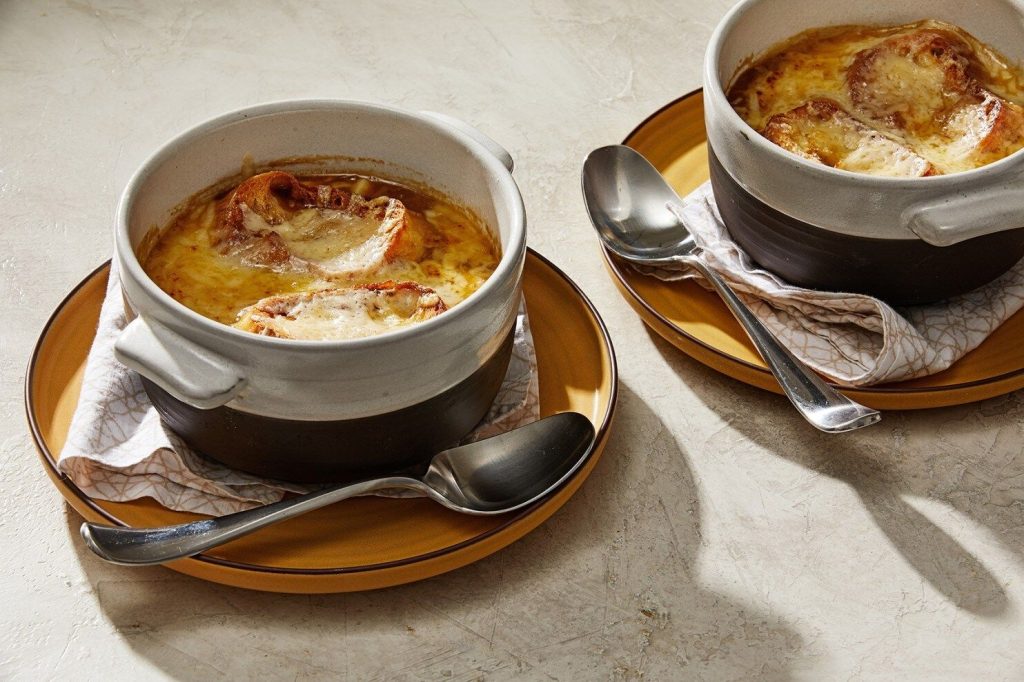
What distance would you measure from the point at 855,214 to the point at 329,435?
671 millimetres

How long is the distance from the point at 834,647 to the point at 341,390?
1.82ft

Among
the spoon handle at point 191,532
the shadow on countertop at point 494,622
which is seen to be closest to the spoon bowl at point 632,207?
the shadow on countertop at point 494,622

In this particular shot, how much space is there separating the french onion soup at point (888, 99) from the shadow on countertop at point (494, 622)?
1.87ft

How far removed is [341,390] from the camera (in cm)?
117

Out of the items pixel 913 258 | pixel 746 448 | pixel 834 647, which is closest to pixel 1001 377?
pixel 913 258

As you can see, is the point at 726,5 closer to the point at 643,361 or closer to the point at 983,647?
the point at 643,361

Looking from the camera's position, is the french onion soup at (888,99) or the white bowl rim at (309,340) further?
the french onion soup at (888,99)

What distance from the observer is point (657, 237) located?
1648mm

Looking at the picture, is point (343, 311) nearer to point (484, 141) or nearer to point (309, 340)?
point (309, 340)

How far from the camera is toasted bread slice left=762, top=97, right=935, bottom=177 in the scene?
60.2 inches

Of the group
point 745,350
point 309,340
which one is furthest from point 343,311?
point 745,350

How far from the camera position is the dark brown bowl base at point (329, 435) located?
3.98ft

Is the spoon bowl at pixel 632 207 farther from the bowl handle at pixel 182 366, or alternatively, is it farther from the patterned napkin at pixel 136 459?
the bowl handle at pixel 182 366

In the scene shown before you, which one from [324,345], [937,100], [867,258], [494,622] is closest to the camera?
[324,345]
